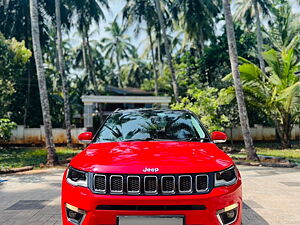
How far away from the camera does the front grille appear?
7.66ft

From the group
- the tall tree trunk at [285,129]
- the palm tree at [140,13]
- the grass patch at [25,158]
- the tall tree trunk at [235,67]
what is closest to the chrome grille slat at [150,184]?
the tall tree trunk at [235,67]

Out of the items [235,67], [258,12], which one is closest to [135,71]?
[258,12]

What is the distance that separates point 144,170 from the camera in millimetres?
2373

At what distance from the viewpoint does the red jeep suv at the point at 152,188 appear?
2.24m

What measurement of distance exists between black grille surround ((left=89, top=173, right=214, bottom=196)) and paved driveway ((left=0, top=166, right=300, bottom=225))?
1.71m

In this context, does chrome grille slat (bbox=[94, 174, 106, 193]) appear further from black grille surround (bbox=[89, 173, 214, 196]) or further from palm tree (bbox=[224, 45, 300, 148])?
palm tree (bbox=[224, 45, 300, 148])

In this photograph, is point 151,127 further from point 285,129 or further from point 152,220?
point 285,129

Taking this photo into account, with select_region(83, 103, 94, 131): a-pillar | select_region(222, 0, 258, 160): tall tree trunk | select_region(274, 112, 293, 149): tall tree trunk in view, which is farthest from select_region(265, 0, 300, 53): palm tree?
select_region(83, 103, 94, 131): a-pillar

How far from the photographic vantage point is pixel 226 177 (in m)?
2.54

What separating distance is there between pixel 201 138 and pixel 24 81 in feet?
60.6

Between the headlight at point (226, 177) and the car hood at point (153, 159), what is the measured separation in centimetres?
5

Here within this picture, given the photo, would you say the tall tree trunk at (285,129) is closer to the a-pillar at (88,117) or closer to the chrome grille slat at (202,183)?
the a-pillar at (88,117)

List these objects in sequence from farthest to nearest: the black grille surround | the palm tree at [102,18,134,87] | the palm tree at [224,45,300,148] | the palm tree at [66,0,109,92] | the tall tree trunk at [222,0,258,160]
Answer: the palm tree at [102,18,134,87] < the palm tree at [66,0,109,92] < the palm tree at [224,45,300,148] < the tall tree trunk at [222,0,258,160] < the black grille surround

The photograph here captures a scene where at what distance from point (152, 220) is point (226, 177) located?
84cm
